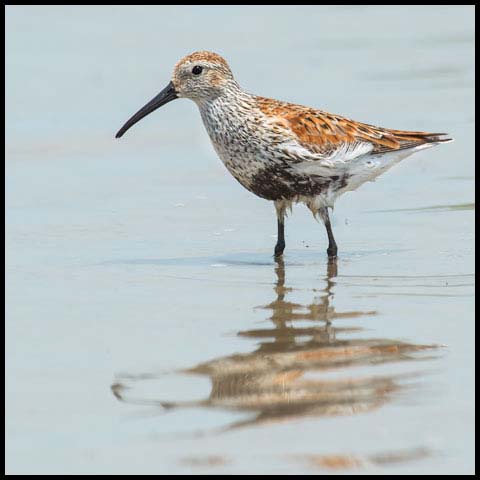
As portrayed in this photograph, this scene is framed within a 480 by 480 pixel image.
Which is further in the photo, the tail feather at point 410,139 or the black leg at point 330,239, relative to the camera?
the tail feather at point 410,139

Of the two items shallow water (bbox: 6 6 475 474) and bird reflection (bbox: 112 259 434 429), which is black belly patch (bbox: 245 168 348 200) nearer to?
shallow water (bbox: 6 6 475 474)

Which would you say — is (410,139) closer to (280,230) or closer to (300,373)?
(280,230)

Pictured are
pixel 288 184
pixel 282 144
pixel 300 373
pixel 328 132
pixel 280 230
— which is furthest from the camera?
pixel 280 230

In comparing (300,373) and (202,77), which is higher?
(202,77)

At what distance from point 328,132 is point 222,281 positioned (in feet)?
6.13

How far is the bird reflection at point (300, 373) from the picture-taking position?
27.4 ft

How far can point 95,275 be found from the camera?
38.9 ft

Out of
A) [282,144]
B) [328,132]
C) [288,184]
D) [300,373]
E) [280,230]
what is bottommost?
[300,373]

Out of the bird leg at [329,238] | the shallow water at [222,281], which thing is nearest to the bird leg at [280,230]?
the shallow water at [222,281]

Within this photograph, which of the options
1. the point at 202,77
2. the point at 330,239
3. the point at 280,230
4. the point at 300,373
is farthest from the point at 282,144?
the point at 300,373

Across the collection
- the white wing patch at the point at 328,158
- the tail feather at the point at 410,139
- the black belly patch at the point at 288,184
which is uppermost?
the tail feather at the point at 410,139

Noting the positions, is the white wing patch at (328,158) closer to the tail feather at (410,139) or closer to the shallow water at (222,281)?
the tail feather at (410,139)

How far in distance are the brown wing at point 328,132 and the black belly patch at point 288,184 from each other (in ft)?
0.87

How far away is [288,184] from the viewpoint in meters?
12.6
